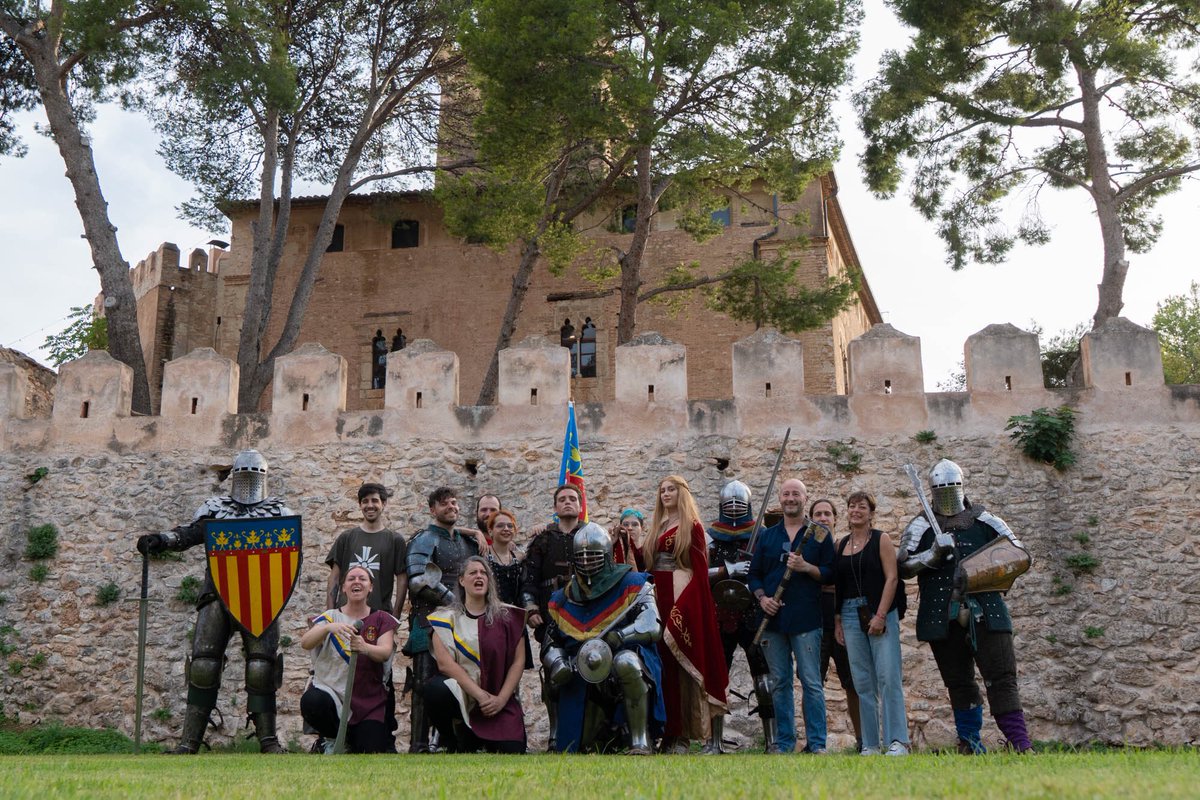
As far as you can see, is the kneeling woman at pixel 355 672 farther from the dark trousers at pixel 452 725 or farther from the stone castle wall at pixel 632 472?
the stone castle wall at pixel 632 472

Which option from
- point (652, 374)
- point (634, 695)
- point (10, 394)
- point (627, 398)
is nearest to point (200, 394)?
point (10, 394)

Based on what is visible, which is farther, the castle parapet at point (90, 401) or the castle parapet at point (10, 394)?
the castle parapet at point (10, 394)

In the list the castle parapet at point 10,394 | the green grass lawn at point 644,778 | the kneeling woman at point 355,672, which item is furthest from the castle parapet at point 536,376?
the green grass lawn at point 644,778

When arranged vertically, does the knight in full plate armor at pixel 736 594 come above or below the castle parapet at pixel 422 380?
below

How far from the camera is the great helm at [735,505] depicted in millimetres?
8461

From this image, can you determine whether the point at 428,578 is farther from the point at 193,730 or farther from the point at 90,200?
the point at 90,200

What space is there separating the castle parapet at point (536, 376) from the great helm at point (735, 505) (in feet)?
11.3

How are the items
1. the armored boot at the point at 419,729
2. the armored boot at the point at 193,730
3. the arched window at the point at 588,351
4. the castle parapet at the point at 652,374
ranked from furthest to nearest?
the arched window at the point at 588,351 < the castle parapet at the point at 652,374 < the armored boot at the point at 193,730 < the armored boot at the point at 419,729

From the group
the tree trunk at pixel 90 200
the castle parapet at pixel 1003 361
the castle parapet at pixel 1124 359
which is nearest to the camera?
the castle parapet at pixel 1124 359

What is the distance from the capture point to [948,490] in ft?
26.2

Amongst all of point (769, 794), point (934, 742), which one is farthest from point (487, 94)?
point (769, 794)

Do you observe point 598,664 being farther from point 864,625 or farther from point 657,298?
point 657,298

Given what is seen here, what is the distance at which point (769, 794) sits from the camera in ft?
12.3

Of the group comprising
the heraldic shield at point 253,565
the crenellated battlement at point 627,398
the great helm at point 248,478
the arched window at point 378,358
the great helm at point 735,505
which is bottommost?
the heraldic shield at point 253,565
